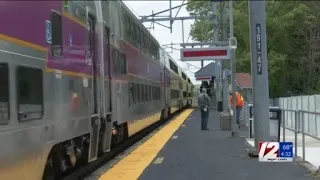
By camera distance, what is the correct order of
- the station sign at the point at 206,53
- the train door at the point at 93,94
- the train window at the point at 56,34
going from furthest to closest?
the station sign at the point at 206,53 < the train door at the point at 93,94 < the train window at the point at 56,34

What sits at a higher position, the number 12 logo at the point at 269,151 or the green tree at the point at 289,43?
the green tree at the point at 289,43

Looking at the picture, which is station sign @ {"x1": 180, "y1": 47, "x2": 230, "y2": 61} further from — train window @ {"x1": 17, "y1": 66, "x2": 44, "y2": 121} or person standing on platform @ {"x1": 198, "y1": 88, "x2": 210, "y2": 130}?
train window @ {"x1": 17, "y1": 66, "x2": 44, "y2": 121}

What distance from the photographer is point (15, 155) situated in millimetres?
6129

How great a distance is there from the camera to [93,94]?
981cm

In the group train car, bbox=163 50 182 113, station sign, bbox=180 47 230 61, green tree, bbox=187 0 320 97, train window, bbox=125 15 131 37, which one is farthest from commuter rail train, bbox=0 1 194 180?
green tree, bbox=187 0 320 97

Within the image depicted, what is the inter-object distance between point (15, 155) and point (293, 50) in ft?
93.0

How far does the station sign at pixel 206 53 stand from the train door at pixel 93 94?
845cm

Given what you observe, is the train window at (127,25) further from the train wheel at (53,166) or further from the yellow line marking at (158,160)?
the train wheel at (53,166)

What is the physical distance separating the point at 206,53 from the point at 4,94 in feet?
42.9

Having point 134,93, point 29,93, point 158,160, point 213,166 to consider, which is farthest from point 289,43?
point 29,93

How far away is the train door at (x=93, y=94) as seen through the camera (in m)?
9.72

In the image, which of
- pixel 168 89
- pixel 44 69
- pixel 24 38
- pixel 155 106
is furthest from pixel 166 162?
pixel 168 89

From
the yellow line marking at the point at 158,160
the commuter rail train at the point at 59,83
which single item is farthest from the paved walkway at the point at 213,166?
the commuter rail train at the point at 59,83

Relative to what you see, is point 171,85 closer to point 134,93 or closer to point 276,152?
point 134,93
